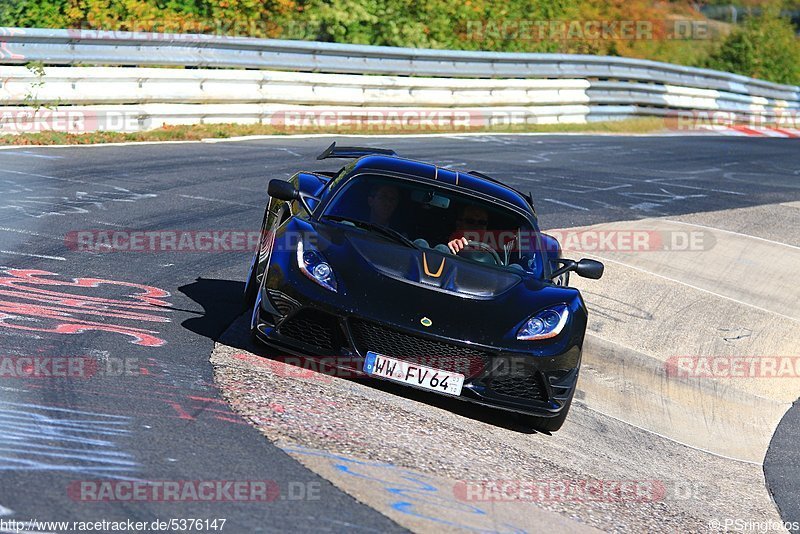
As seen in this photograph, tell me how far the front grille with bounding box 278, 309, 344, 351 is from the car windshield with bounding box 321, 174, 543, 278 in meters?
1.01

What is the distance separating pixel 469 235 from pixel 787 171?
1415cm

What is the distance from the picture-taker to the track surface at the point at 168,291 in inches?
186

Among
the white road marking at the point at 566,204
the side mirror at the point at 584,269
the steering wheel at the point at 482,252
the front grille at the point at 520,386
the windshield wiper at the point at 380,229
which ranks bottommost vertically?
the white road marking at the point at 566,204

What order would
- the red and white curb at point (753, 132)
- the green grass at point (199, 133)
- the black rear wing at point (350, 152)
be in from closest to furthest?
the black rear wing at point (350, 152), the green grass at point (199, 133), the red and white curb at point (753, 132)

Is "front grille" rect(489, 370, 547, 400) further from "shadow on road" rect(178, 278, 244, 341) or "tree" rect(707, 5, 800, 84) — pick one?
"tree" rect(707, 5, 800, 84)

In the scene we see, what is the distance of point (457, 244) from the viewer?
7.61 m

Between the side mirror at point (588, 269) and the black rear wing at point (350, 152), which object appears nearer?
the side mirror at point (588, 269)

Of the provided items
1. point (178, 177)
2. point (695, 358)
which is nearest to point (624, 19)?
point (178, 177)

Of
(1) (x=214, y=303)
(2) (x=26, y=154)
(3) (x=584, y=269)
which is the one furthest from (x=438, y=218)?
(2) (x=26, y=154)

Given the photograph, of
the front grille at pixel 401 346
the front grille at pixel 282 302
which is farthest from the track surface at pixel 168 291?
the front grille at pixel 401 346

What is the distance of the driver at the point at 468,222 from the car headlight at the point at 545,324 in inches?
35.3

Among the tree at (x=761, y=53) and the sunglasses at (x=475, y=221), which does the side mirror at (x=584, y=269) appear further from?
the tree at (x=761, y=53)

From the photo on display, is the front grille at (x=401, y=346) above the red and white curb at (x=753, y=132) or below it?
above

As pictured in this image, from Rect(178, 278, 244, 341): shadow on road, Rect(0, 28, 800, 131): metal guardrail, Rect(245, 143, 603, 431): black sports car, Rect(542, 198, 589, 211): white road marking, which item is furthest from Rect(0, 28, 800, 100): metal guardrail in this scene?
Rect(245, 143, 603, 431): black sports car
